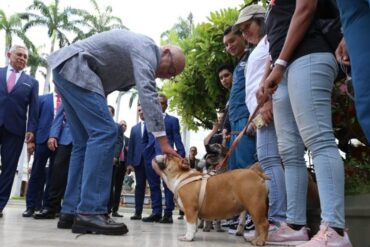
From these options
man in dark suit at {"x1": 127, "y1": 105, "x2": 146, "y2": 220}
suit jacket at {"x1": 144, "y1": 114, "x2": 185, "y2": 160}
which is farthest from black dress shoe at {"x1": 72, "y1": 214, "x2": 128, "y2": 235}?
man in dark suit at {"x1": 127, "y1": 105, "x2": 146, "y2": 220}

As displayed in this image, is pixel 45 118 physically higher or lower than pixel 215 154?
higher

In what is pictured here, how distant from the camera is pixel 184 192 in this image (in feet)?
11.7

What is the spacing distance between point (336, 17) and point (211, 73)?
126 inches

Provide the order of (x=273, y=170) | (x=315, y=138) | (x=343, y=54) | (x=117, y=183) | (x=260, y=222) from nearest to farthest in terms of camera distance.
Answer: (x=343, y=54), (x=315, y=138), (x=260, y=222), (x=273, y=170), (x=117, y=183)

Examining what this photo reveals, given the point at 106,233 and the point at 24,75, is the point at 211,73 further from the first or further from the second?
the point at 106,233

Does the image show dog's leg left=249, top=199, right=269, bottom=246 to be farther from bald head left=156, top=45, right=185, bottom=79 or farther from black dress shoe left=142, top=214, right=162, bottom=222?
black dress shoe left=142, top=214, right=162, bottom=222

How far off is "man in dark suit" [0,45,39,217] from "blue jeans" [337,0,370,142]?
16.0 ft

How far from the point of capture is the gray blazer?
11.1ft

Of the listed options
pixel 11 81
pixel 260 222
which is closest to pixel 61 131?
pixel 11 81

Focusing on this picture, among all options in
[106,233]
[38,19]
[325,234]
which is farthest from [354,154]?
[38,19]

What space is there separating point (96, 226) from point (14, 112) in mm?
2905

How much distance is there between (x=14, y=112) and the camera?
218 inches

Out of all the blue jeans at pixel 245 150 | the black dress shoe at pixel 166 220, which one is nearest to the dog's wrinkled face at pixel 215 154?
the blue jeans at pixel 245 150

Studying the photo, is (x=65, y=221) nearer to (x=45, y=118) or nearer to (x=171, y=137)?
(x=45, y=118)
